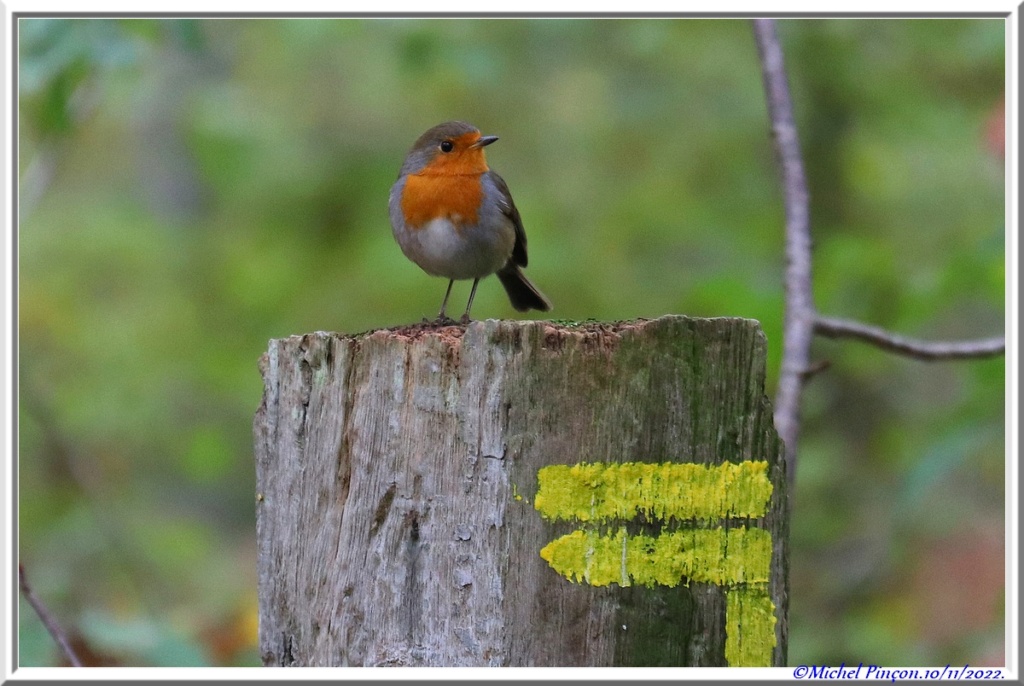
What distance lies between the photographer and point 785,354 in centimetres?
341

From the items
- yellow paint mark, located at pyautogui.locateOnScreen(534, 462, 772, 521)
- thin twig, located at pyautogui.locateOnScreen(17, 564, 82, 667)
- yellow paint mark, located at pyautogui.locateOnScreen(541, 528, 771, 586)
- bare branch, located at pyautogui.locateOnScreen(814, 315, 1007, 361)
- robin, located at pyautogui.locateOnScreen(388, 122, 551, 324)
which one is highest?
robin, located at pyautogui.locateOnScreen(388, 122, 551, 324)

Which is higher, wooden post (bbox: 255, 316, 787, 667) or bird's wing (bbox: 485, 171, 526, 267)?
bird's wing (bbox: 485, 171, 526, 267)

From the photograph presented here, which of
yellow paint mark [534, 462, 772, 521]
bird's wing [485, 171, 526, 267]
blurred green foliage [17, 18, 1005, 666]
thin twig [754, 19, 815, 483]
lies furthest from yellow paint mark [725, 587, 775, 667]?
blurred green foliage [17, 18, 1005, 666]

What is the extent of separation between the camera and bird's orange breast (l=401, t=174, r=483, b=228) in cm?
400

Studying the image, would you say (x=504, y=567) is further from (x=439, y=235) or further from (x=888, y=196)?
(x=888, y=196)

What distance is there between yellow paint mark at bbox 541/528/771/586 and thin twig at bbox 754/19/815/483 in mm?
1208

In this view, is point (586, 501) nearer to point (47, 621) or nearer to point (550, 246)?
point (47, 621)

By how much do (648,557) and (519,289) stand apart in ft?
9.00

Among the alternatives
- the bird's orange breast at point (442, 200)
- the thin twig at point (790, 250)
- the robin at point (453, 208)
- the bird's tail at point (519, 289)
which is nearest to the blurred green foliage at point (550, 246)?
the bird's tail at point (519, 289)

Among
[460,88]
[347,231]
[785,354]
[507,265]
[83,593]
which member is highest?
[460,88]

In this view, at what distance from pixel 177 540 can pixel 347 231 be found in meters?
2.79

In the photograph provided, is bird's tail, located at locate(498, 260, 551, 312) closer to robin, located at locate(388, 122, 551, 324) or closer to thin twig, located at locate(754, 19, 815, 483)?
robin, located at locate(388, 122, 551, 324)

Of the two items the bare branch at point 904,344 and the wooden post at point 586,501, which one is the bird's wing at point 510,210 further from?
the wooden post at point 586,501
